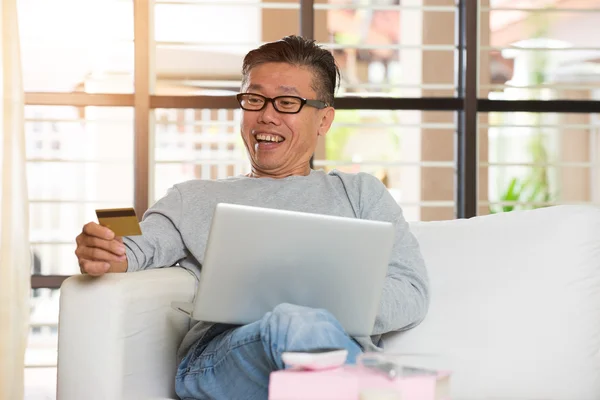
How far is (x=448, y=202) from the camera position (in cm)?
439

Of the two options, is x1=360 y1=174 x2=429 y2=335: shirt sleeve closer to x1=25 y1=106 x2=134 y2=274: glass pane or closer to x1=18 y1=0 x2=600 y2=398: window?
x1=18 y1=0 x2=600 y2=398: window

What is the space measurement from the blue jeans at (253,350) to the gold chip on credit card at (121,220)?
288 millimetres

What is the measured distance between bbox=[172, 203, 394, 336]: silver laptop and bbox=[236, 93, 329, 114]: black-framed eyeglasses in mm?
717

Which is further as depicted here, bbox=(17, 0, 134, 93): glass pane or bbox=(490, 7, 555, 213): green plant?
bbox=(490, 7, 555, 213): green plant

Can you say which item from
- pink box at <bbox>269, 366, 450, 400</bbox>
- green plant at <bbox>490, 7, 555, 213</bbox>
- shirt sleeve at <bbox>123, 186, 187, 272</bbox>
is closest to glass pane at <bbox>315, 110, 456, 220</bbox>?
green plant at <bbox>490, 7, 555, 213</bbox>

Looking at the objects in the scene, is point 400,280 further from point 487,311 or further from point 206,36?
point 206,36

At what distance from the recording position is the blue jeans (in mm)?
1408

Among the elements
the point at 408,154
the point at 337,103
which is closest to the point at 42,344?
the point at 337,103

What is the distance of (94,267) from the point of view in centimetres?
174

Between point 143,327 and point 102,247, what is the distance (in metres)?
0.19

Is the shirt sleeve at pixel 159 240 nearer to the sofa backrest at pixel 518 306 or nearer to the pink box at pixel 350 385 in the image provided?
the sofa backrest at pixel 518 306

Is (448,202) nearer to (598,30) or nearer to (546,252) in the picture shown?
(598,30)

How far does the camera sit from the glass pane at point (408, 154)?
438 centimetres

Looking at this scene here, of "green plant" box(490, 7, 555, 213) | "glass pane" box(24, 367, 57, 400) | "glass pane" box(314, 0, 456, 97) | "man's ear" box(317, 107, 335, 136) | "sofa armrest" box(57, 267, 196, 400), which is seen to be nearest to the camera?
"sofa armrest" box(57, 267, 196, 400)
